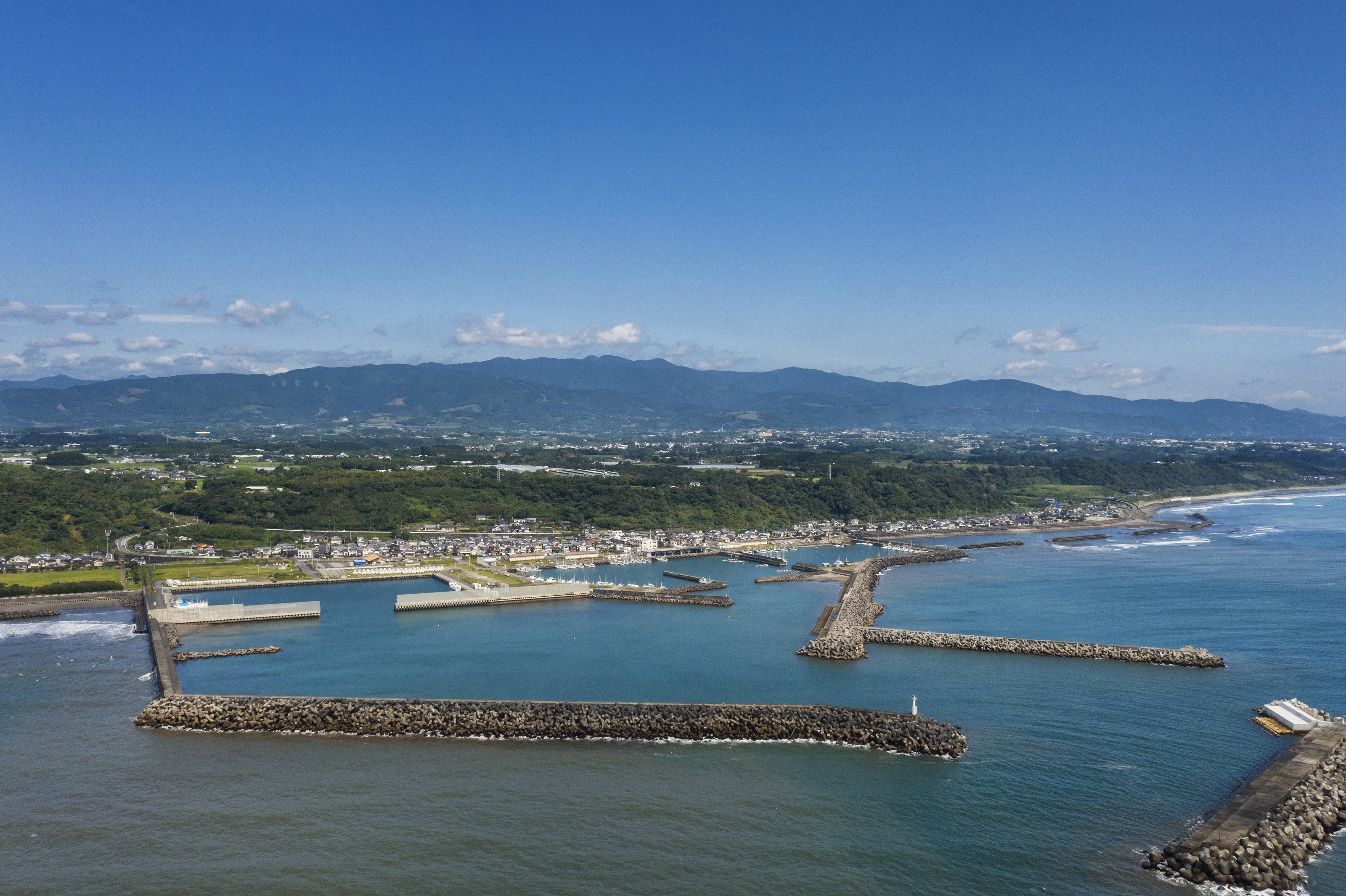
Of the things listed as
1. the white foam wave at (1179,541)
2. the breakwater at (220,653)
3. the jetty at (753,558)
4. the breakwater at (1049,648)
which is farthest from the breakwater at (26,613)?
the white foam wave at (1179,541)

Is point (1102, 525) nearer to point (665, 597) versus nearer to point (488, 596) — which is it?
point (665, 597)

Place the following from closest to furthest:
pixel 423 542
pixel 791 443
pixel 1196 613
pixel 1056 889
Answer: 1. pixel 1056 889
2. pixel 1196 613
3. pixel 423 542
4. pixel 791 443

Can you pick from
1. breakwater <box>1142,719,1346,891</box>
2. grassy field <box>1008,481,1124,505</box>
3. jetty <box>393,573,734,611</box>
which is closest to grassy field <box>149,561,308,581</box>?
jetty <box>393,573,734,611</box>

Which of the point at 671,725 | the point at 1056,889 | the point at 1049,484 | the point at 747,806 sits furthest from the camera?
the point at 1049,484

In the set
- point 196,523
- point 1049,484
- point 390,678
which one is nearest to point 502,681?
point 390,678

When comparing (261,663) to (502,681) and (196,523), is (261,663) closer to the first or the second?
(502,681)

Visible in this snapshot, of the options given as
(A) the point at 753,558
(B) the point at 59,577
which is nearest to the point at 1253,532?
(A) the point at 753,558

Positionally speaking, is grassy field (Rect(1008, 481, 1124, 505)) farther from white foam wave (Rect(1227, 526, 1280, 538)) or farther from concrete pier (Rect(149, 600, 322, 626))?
concrete pier (Rect(149, 600, 322, 626))

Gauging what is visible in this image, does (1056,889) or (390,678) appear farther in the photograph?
(390,678)
